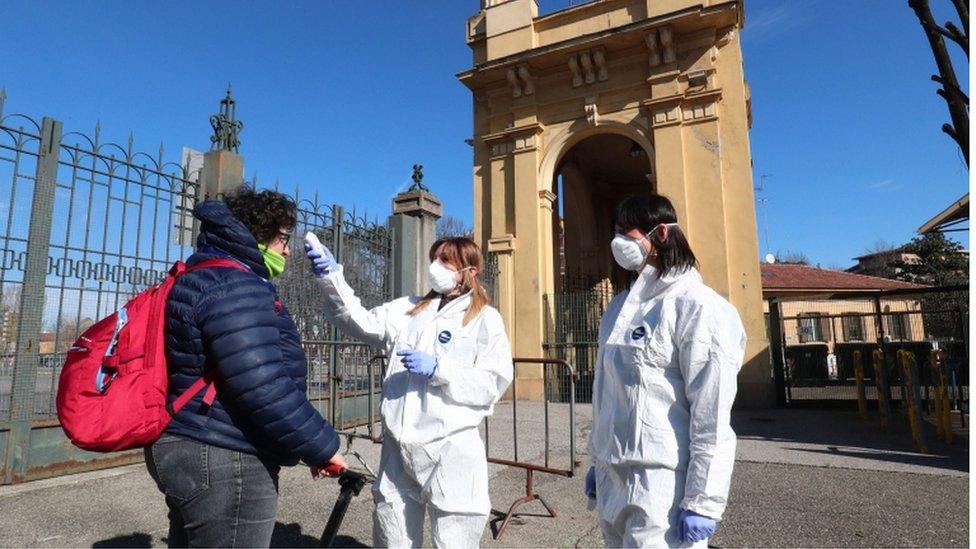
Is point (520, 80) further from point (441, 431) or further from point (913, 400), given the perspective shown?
point (441, 431)

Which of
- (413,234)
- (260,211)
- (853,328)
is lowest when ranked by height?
(260,211)

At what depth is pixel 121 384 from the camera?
1668 mm

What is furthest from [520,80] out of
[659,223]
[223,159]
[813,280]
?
[813,280]

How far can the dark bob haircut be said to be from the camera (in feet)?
6.65

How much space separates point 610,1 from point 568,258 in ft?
23.3

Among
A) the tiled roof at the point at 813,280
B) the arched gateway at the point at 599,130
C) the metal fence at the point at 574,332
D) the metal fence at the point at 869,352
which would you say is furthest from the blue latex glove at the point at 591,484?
the tiled roof at the point at 813,280

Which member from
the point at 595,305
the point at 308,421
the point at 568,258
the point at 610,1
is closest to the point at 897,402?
the point at 595,305

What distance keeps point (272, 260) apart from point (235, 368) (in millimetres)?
613

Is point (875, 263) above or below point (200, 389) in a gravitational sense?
above

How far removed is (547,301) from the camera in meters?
12.3

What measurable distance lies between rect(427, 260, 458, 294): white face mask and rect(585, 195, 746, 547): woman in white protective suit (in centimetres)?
89

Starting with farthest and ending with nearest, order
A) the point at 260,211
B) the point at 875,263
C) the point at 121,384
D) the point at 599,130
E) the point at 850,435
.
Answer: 1. the point at 875,263
2. the point at 599,130
3. the point at 850,435
4. the point at 260,211
5. the point at 121,384

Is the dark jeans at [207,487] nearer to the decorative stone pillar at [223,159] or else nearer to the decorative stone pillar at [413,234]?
the decorative stone pillar at [223,159]

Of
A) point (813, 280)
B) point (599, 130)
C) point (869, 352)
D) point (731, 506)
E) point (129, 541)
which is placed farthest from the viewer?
point (813, 280)
